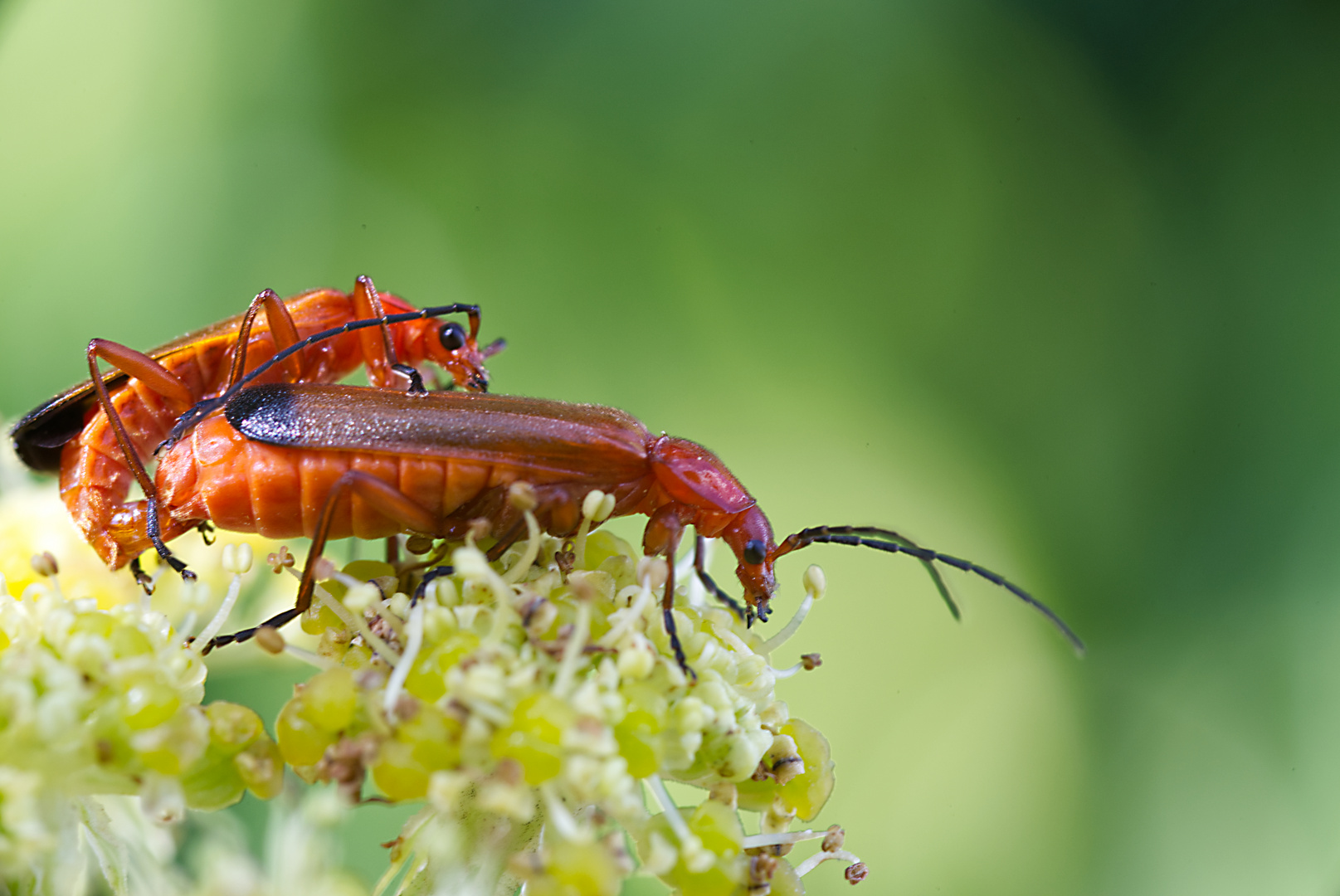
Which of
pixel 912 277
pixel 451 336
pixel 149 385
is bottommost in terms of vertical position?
pixel 149 385

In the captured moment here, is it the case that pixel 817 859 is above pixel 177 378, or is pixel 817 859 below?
below

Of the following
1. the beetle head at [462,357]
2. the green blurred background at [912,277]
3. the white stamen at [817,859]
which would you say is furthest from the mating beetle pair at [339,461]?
the green blurred background at [912,277]

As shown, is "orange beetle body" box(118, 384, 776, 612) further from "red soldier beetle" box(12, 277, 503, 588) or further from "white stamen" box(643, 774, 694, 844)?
"white stamen" box(643, 774, 694, 844)

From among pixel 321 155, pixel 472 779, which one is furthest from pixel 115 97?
pixel 472 779

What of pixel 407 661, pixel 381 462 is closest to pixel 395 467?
pixel 381 462

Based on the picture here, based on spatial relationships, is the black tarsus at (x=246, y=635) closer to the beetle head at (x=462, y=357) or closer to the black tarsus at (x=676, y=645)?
the black tarsus at (x=676, y=645)

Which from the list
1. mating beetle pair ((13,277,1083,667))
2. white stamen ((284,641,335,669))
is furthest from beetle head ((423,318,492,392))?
white stamen ((284,641,335,669))

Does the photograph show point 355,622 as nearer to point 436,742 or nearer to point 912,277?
point 436,742
